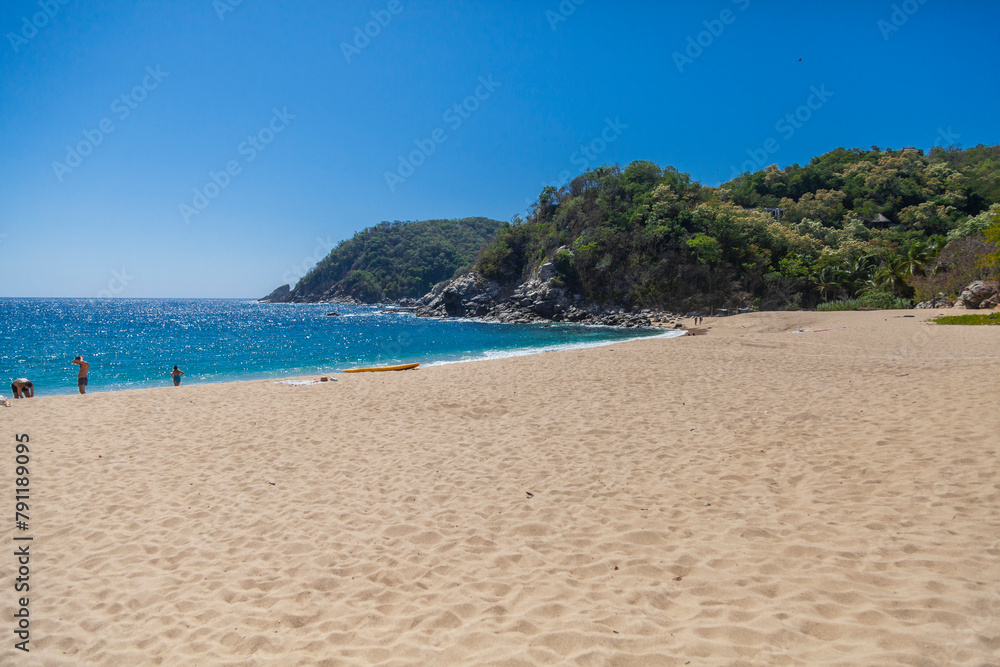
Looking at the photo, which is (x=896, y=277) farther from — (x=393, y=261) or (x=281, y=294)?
(x=281, y=294)

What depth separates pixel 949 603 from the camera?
3.07 m

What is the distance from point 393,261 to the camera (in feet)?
444

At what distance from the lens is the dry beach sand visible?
310 centimetres

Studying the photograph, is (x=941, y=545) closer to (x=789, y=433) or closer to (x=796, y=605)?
(x=796, y=605)

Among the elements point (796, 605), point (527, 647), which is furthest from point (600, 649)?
point (796, 605)

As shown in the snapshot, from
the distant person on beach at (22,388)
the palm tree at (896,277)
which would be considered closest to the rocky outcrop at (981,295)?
the palm tree at (896,277)

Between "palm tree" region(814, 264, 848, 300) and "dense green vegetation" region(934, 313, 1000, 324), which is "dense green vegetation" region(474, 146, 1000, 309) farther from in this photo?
"dense green vegetation" region(934, 313, 1000, 324)

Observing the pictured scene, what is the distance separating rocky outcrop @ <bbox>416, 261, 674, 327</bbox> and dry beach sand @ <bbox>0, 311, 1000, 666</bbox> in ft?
135

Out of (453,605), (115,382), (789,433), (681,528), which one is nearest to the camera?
(453,605)

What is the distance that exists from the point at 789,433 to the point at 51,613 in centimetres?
928

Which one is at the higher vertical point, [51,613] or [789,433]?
[789,433]

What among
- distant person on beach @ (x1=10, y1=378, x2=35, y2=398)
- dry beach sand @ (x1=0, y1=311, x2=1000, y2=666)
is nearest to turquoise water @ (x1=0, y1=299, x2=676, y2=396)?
distant person on beach @ (x1=10, y1=378, x2=35, y2=398)

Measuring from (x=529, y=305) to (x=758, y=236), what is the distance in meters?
29.2

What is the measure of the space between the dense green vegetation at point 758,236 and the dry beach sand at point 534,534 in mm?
45452
